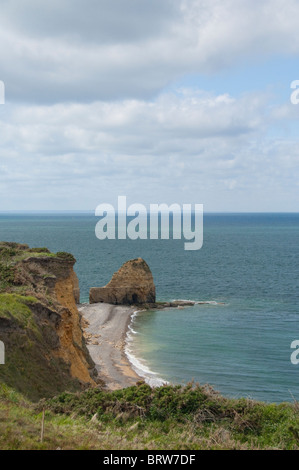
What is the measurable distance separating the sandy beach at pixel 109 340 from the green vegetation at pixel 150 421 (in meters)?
17.5

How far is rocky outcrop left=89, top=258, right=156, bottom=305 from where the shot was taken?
74.8m

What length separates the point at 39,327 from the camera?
87.2 feet

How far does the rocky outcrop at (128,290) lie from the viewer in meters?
74.8

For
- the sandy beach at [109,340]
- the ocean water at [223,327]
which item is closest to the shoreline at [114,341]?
the sandy beach at [109,340]

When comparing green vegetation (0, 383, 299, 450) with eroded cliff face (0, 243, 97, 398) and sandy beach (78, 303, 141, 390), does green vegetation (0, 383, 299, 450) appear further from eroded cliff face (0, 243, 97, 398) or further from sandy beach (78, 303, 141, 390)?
sandy beach (78, 303, 141, 390)

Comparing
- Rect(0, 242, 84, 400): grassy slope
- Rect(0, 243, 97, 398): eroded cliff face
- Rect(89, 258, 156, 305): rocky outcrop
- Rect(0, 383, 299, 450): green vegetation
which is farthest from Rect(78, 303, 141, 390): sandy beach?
Rect(0, 383, 299, 450): green vegetation

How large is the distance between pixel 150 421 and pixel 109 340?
3630 centimetres

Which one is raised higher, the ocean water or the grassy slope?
the grassy slope

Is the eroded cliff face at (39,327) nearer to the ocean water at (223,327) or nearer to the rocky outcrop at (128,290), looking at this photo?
the ocean water at (223,327)

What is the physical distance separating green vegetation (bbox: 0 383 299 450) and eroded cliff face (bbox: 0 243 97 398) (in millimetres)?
3359

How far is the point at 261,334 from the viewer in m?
55.2

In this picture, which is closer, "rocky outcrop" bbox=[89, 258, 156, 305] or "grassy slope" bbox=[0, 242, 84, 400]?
"grassy slope" bbox=[0, 242, 84, 400]

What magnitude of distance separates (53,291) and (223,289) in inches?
2310
